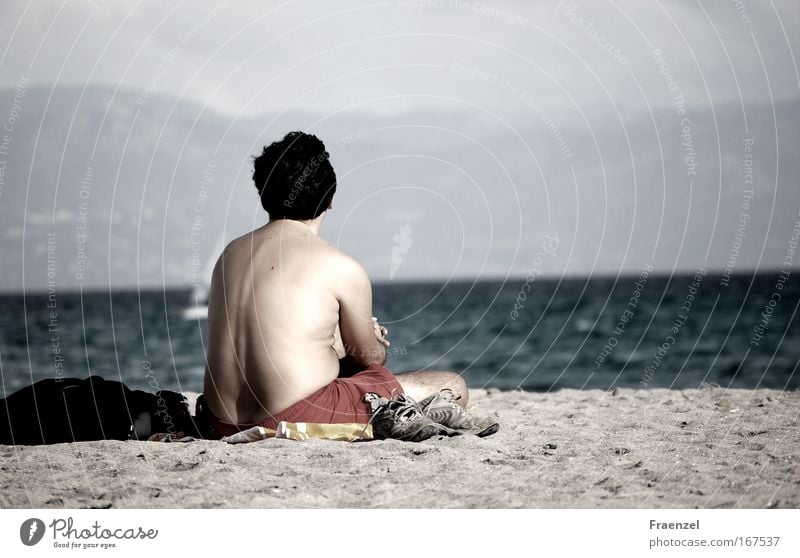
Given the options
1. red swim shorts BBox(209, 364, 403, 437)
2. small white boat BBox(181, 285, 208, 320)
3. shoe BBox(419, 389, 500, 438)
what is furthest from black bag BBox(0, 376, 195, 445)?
small white boat BBox(181, 285, 208, 320)

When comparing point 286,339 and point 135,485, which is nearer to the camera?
point 135,485

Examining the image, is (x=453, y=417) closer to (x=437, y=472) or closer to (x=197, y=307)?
(x=437, y=472)

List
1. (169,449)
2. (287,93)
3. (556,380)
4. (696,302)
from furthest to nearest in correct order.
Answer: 1. (696,302)
2. (556,380)
3. (287,93)
4. (169,449)

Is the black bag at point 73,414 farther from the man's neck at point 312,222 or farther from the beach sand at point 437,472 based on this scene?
the man's neck at point 312,222

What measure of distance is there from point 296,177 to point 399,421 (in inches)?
54.8

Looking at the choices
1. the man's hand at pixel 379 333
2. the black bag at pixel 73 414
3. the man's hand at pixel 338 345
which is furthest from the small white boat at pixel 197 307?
the man's hand at pixel 338 345

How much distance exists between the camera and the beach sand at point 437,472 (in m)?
3.37

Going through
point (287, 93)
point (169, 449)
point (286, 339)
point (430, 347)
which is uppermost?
point (287, 93)

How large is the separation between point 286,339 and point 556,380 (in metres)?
12.4

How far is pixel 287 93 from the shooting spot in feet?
21.2

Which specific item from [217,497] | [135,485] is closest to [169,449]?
Result: [135,485]

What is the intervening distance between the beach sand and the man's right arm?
0.53 m

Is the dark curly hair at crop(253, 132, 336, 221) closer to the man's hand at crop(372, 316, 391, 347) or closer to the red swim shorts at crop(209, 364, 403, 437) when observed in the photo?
the man's hand at crop(372, 316, 391, 347)
